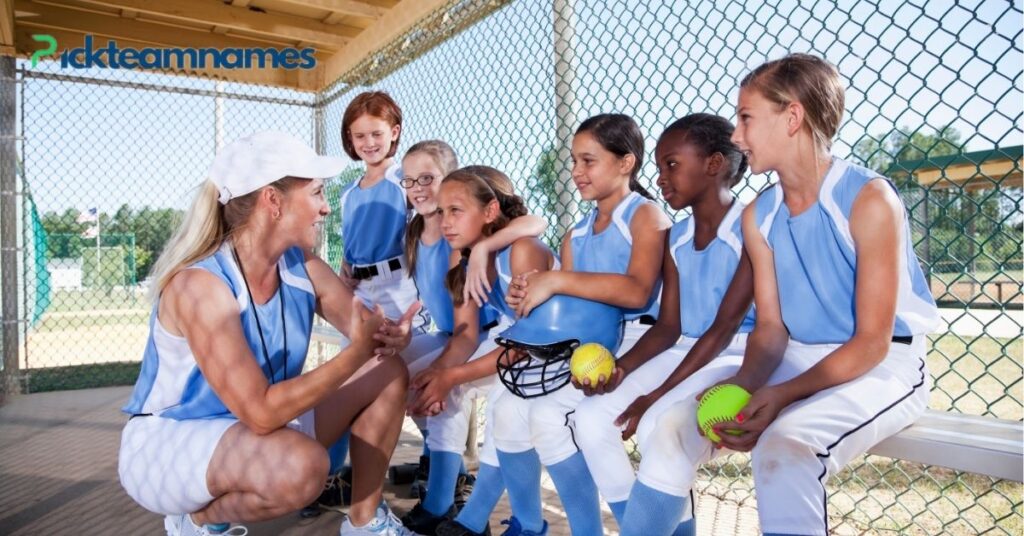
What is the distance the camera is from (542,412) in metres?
2.51

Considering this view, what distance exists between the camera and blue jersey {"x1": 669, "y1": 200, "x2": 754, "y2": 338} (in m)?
2.61

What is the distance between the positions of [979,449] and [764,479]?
0.59 m

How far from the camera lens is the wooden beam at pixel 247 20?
6023 millimetres

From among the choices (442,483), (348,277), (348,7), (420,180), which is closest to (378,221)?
(348,277)

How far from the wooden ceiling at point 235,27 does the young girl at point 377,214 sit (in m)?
1.75

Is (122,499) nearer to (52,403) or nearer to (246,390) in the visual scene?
(246,390)

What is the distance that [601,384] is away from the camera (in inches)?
94.3

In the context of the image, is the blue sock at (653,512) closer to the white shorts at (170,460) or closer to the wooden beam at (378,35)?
the white shorts at (170,460)

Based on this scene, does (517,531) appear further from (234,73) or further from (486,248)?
(234,73)

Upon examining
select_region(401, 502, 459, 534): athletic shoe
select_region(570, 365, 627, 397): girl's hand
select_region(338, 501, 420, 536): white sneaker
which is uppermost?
select_region(570, 365, 627, 397): girl's hand

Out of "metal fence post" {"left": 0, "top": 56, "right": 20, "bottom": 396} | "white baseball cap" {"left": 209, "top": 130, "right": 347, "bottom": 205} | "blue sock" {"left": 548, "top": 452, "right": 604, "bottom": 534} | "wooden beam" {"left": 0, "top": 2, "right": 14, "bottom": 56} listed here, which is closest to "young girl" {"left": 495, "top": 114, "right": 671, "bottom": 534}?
"blue sock" {"left": 548, "top": 452, "right": 604, "bottom": 534}

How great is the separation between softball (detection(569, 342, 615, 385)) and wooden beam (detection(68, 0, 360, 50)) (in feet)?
16.7

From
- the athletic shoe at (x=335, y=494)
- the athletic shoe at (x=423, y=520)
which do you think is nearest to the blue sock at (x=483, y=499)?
the athletic shoe at (x=423, y=520)

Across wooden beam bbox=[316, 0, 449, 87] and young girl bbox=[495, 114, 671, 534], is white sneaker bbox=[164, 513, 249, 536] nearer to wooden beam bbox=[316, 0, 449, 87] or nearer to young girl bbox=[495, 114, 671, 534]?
young girl bbox=[495, 114, 671, 534]
